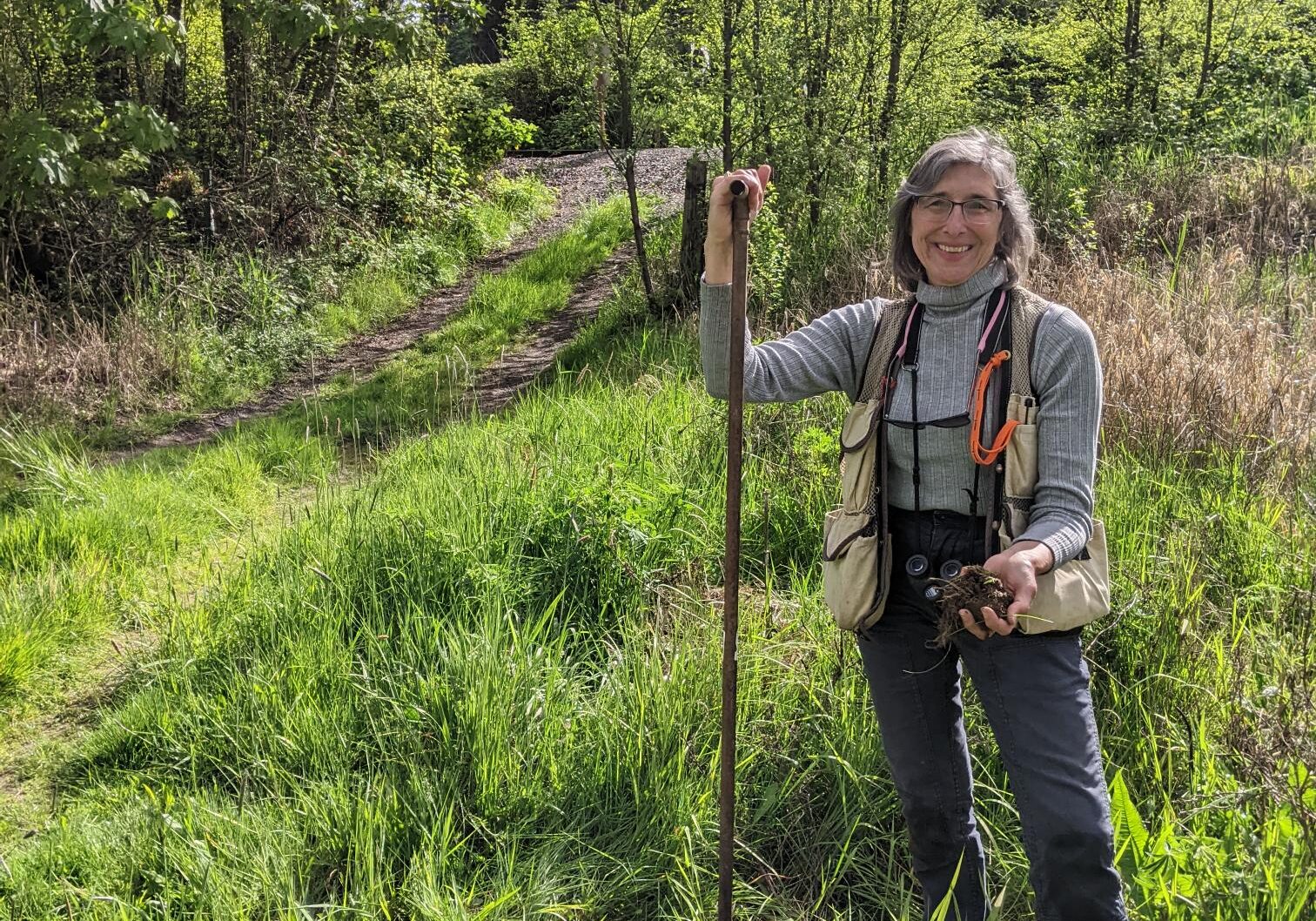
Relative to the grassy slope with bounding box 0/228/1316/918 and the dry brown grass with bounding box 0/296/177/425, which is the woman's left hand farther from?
the dry brown grass with bounding box 0/296/177/425

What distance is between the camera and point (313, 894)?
8.14ft

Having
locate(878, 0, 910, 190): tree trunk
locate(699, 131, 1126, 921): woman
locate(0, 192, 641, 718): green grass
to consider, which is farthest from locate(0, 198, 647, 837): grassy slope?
locate(878, 0, 910, 190): tree trunk

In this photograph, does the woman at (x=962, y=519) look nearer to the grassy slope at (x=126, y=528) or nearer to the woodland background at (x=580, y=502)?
the woodland background at (x=580, y=502)

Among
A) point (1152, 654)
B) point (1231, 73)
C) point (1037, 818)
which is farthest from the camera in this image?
point (1231, 73)

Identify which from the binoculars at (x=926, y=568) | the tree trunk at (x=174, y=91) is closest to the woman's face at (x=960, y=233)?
the binoculars at (x=926, y=568)

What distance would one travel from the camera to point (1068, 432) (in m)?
1.98

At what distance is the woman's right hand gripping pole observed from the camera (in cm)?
193

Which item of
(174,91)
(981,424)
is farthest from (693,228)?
(981,424)

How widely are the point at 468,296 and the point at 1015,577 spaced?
9.15 m

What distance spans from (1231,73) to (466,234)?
8358mm

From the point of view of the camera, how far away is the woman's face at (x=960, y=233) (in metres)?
2.14

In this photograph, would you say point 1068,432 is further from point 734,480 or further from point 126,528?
point 126,528

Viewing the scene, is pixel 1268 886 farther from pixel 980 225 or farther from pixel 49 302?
pixel 49 302

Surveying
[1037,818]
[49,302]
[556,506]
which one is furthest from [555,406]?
[49,302]
